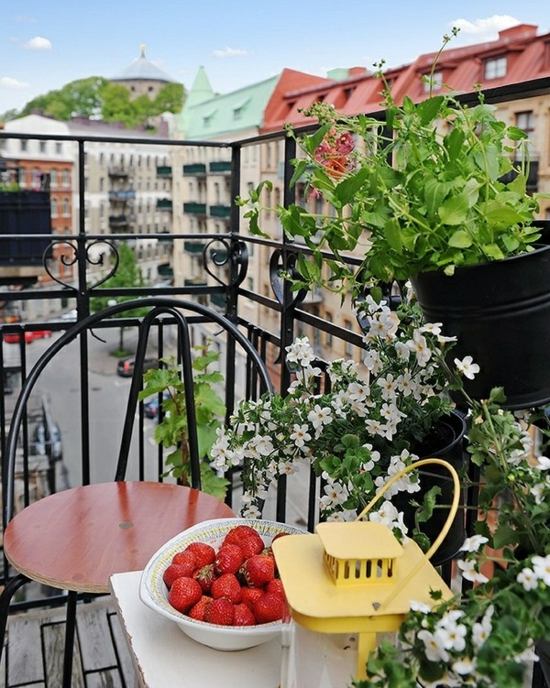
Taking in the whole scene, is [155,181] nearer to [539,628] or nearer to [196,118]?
[196,118]

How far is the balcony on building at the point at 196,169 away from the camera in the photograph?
2332cm

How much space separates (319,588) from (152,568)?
0.30 meters

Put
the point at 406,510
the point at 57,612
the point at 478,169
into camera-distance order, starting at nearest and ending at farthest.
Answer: the point at 478,169 < the point at 406,510 < the point at 57,612

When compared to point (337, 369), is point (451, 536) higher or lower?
lower

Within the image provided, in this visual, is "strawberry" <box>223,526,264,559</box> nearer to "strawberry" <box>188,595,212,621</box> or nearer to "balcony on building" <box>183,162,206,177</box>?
"strawberry" <box>188,595,212,621</box>

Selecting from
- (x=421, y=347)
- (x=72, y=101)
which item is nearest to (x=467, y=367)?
(x=421, y=347)

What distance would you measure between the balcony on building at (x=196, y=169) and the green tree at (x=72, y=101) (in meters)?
14.6

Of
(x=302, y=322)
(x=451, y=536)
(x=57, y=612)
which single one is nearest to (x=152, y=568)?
(x=451, y=536)

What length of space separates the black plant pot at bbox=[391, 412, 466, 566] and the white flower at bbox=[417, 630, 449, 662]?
1.05ft

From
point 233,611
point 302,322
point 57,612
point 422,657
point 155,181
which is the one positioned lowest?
point 57,612

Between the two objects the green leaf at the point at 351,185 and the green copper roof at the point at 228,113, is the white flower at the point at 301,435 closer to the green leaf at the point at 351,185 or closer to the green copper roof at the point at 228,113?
the green leaf at the point at 351,185

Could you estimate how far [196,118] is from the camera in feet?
96.6

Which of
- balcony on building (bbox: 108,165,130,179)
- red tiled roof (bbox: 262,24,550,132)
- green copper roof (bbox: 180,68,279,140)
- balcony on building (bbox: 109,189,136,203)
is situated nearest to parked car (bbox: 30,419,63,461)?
red tiled roof (bbox: 262,24,550,132)

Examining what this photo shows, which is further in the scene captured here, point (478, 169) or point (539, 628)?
point (478, 169)
